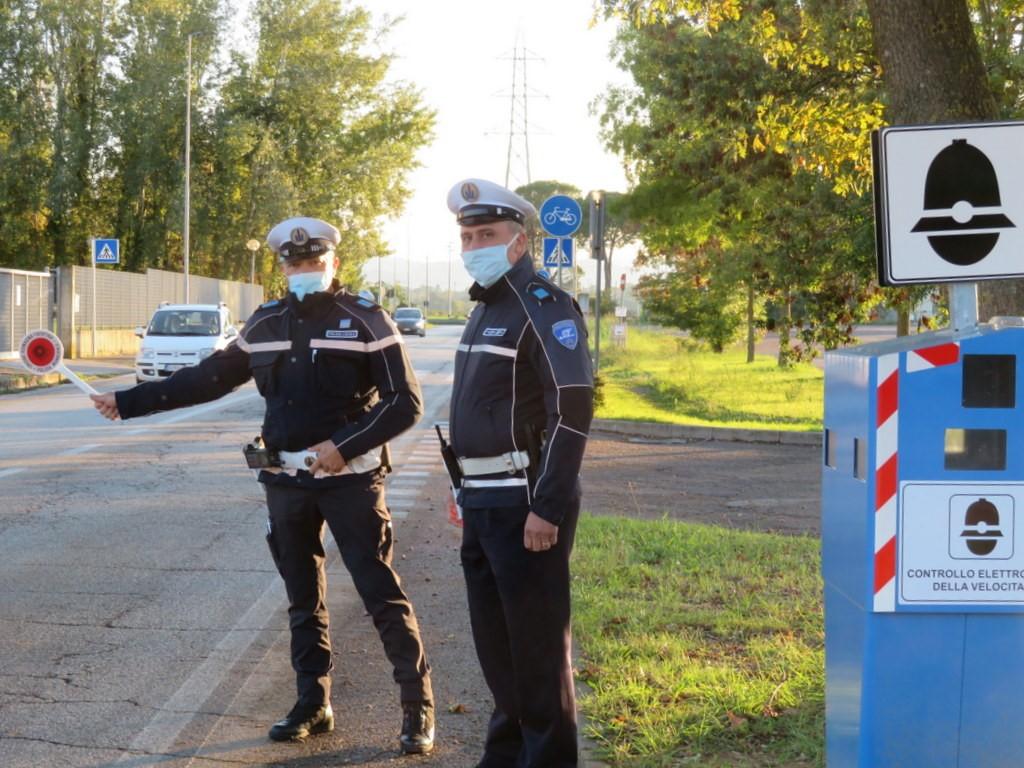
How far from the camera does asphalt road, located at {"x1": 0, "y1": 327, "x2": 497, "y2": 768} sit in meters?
5.11

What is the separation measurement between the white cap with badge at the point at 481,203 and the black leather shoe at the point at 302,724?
6.29 ft

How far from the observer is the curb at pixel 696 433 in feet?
58.0

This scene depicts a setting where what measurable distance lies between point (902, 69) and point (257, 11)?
55465 mm

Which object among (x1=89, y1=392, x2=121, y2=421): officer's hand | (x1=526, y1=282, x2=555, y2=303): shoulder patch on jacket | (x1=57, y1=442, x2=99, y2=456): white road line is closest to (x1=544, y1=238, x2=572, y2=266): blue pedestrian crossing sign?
(x1=57, y1=442, x2=99, y2=456): white road line

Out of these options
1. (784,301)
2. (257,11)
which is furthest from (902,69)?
(257,11)

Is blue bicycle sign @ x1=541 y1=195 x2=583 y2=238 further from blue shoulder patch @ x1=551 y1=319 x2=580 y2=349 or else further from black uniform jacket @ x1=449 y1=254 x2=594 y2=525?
blue shoulder patch @ x1=551 y1=319 x2=580 y2=349

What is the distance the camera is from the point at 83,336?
38562 mm

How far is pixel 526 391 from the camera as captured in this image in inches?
174

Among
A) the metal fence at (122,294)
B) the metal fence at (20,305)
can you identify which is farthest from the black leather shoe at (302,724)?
the metal fence at (122,294)

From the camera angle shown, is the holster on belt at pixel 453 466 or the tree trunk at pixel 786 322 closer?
the holster on belt at pixel 453 466

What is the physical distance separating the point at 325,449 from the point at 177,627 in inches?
97.8

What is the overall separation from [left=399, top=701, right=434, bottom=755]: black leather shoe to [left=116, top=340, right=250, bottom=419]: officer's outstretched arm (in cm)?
140

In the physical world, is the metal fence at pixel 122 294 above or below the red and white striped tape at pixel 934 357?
above

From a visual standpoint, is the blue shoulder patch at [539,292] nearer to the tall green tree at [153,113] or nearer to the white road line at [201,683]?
the white road line at [201,683]
